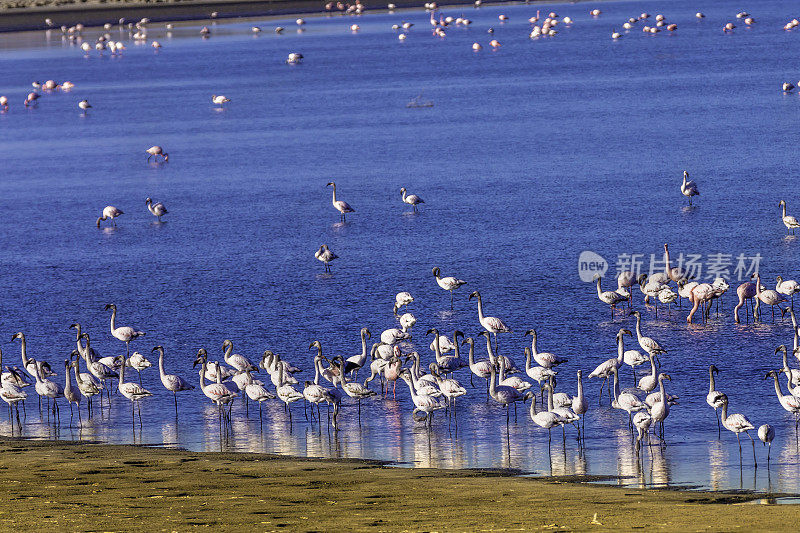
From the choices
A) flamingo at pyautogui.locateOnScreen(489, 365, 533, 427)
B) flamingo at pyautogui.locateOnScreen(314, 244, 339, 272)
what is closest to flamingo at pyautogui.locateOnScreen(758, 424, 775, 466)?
flamingo at pyautogui.locateOnScreen(489, 365, 533, 427)

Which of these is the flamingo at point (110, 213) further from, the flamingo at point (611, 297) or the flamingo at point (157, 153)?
the flamingo at point (611, 297)

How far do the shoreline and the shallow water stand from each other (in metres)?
44.3

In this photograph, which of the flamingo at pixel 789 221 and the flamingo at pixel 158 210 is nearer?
the flamingo at pixel 789 221

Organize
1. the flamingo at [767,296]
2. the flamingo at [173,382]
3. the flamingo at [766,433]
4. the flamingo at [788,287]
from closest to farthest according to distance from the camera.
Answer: the flamingo at [766,433]
the flamingo at [173,382]
the flamingo at [767,296]
the flamingo at [788,287]

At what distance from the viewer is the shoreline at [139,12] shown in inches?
4518

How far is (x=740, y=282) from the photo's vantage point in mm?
26484

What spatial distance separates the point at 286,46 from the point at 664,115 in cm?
4616

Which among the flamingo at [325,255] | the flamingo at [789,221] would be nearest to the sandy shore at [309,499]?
the flamingo at [325,255]

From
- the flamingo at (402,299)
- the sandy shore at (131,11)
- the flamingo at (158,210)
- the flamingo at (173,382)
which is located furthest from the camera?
the sandy shore at (131,11)

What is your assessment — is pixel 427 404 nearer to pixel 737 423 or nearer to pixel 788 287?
pixel 737 423

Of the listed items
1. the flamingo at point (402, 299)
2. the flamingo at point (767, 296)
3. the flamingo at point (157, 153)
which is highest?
the flamingo at point (157, 153)

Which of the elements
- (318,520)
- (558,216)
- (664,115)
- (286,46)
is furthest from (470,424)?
(286,46)

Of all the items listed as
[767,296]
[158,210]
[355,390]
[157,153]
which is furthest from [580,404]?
[157,153]

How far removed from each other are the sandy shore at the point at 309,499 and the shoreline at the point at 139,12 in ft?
327
